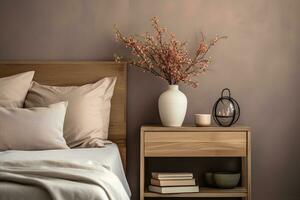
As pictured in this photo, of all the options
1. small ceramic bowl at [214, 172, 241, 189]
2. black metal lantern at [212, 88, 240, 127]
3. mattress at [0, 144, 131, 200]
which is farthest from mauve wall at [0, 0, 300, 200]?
mattress at [0, 144, 131, 200]

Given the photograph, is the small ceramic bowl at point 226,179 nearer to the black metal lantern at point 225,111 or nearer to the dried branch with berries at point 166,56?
the black metal lantern at point 225,111

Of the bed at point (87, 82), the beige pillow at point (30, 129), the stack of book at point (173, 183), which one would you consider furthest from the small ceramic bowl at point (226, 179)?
the beige pillow at point (30, 129)

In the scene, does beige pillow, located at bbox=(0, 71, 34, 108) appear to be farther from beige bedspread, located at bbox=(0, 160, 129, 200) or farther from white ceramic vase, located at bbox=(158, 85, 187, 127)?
beige bedspread, located at bbox=(0, 160, 129, 200)

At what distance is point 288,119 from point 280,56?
1.53 feet

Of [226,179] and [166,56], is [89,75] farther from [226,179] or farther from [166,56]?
A: [226,179]

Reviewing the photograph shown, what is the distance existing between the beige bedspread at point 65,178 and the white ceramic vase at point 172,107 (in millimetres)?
1356

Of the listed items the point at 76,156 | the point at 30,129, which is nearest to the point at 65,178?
the point at 76,156

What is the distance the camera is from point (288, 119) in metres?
4.35

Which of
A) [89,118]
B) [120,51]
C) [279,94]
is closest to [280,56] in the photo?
[279,94]

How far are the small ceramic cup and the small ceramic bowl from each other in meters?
0.36

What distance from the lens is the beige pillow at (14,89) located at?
3979 millimetres

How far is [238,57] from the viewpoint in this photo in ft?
14.3

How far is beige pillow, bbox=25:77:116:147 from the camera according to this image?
12.8 ft

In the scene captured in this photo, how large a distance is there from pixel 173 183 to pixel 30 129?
3.37 ft
